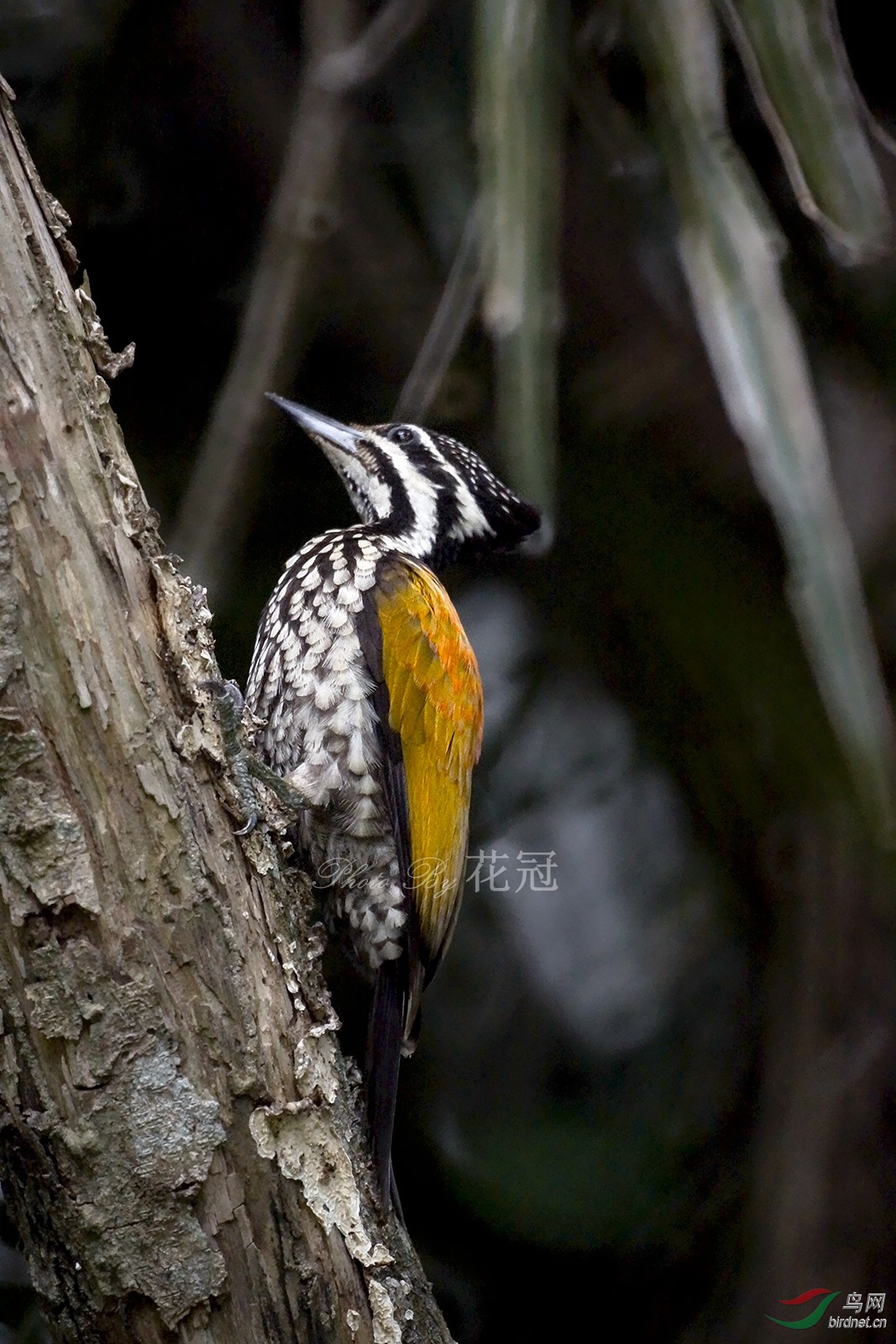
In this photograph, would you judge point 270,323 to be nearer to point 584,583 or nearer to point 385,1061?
point 584,583

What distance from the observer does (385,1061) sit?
2096 mm

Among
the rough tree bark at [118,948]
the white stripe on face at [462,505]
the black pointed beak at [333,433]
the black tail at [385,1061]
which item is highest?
the black pointed beak at [333,433]

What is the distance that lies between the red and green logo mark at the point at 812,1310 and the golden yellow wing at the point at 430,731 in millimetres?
1515

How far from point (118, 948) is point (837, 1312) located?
243 centimetres

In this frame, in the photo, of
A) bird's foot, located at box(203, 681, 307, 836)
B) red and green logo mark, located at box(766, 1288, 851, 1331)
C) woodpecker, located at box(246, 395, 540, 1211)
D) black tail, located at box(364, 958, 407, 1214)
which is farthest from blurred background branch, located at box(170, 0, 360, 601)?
red and green logo mark, located at box(766, 1288, 851, 1331)

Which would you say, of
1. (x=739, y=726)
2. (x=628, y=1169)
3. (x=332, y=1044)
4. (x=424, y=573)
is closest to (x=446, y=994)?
(x=628, y=1169)

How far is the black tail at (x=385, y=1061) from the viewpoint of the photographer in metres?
1.88

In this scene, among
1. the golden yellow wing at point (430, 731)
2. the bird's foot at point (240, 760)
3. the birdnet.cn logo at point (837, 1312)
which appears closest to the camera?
the bird's foot at point (240, 760)

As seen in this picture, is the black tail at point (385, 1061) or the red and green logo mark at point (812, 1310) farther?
the red and green logo mark at point (812, 1310)

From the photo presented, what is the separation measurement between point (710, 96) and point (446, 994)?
2.51 meters

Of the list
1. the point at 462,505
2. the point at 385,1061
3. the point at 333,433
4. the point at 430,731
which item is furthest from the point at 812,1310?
the point at 333,433

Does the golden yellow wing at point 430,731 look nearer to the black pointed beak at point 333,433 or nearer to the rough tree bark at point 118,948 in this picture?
the black pointed beak at point 333,433

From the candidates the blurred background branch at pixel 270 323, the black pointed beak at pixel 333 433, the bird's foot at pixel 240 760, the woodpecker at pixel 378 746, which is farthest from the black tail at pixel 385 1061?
the black pointed beak at pixel 333 433

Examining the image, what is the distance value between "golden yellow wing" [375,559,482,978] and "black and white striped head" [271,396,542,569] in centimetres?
32
